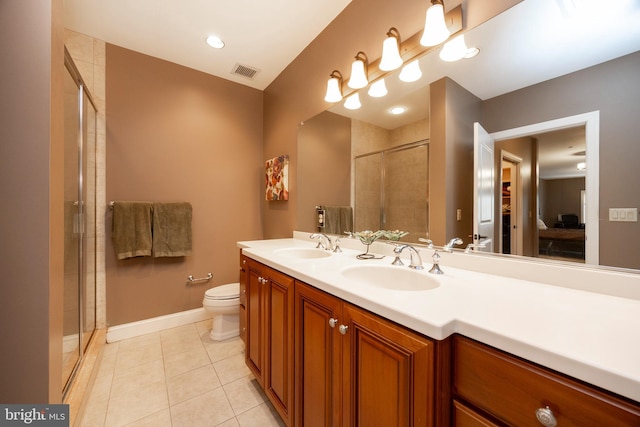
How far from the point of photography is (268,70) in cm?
240

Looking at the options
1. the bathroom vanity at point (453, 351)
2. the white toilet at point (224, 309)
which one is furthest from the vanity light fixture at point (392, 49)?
the white toilet at point (224, 309)

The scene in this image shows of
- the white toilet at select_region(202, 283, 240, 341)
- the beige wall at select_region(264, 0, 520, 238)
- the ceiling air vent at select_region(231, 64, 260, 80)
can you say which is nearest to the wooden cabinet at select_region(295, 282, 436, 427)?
the white toilet at select_region(202, 283, 240, 341)

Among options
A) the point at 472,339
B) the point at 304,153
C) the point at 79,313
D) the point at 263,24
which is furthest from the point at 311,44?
the point at 79,313

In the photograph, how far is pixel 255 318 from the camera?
1.42 meters

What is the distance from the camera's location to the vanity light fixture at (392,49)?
4.20 ft

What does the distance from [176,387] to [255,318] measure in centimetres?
69

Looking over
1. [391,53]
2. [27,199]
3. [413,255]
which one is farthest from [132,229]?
[391,53]

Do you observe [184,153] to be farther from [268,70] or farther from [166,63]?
[268,70]

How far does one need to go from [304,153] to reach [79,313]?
2051mm

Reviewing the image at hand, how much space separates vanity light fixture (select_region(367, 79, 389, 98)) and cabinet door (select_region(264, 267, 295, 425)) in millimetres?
1238

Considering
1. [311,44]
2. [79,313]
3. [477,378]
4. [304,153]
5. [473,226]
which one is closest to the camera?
[477,378]

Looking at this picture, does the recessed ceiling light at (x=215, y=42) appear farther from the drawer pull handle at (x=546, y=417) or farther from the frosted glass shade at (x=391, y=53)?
the drawer pull handle at (x=546, y=417)

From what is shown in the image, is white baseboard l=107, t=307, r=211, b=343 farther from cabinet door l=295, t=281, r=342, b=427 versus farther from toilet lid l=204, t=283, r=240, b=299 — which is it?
cabinet door l=295, t=281, r=342, b=427

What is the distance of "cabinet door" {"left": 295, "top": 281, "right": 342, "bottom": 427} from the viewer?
0.84 metres
